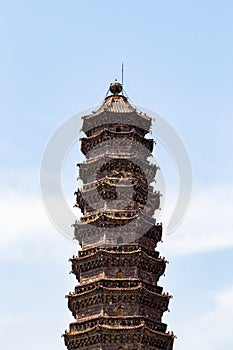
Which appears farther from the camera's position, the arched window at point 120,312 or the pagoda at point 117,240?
the arched window at point 120,312

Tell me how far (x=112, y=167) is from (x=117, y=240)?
7.15 m

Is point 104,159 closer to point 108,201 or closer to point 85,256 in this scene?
point 108,201

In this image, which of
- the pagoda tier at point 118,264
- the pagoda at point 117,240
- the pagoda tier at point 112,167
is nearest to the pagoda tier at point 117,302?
the pagoda at point 117,240

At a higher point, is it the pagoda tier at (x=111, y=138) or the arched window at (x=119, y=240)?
the pagoda tier at (x=111, y=138)

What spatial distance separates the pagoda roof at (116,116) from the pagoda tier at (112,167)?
3819 millimetres

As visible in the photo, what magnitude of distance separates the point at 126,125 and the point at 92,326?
19.7 meters

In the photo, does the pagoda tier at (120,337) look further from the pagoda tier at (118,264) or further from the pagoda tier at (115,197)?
the pagoda tier at (115,197)

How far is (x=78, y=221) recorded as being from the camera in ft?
195

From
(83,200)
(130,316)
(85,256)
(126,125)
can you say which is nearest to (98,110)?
(126,125)

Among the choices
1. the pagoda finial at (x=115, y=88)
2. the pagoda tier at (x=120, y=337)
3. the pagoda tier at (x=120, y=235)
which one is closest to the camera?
the pagoda tier at (x=120, y=337)

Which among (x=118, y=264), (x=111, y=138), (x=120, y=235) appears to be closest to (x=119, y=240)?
(x=120, y=235)

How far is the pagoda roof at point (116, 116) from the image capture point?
209ft

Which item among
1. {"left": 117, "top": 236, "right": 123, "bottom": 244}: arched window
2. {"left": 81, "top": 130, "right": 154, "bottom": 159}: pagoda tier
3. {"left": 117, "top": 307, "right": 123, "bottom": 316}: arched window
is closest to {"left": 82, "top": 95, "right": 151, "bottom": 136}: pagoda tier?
{"left": 81, "top": 130, "right": 154, "bottom": 159}: pagoda tier

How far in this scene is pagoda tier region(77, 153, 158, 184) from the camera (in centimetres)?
6103
